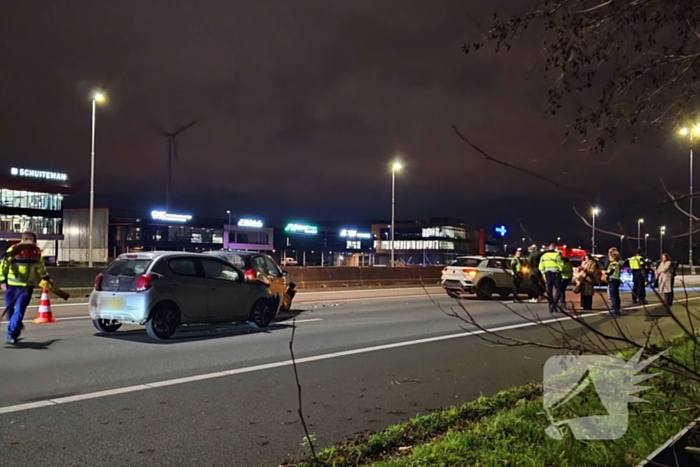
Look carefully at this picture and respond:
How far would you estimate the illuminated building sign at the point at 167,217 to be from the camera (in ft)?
301

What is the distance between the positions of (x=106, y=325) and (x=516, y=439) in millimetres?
8746

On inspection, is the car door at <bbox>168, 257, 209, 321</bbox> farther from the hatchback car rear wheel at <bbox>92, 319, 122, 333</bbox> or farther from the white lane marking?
the white lane marking

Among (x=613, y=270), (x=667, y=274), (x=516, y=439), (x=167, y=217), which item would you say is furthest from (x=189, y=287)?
(x=167, y=217)

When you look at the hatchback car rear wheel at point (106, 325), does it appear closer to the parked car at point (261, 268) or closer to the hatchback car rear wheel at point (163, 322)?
the hatchback car rear wheel at point (163, 322)

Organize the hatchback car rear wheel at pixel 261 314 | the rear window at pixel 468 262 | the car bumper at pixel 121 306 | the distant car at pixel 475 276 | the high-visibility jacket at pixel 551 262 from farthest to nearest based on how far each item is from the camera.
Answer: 1. the rear window at pixel 468 262
2. the distant car at pixel 475 276
3. the high-visibility jacket at pixel 551 262
4. the hatchback car rear wheel at pixel 261 314
5. the car bumper at pixel 121 306

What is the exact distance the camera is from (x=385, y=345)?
11.4m

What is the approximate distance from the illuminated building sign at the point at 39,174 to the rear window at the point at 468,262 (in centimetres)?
7216

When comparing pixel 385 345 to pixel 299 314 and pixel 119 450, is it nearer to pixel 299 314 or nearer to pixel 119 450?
pixel 299 314

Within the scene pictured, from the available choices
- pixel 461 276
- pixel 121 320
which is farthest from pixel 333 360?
pixel 461 276

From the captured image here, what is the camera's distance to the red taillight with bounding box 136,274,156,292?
1105cm

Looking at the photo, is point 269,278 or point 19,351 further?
point 269,278

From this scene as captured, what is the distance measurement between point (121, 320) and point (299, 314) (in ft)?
19.5

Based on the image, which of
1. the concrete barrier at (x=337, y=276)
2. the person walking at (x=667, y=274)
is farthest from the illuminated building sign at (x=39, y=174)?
the person walking at (x=667, y=274)

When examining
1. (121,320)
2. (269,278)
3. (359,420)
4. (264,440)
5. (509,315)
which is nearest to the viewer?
(264,440)
